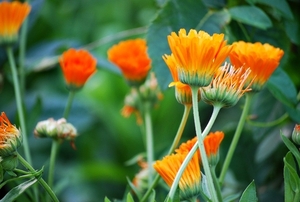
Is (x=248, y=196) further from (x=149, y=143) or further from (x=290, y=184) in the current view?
(x=149, y=143)

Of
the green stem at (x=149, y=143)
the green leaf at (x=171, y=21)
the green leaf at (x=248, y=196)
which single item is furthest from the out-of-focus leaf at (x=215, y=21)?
the green leaf at (x=248, y=196)

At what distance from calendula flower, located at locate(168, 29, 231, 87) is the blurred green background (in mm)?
189

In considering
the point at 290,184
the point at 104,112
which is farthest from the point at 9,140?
the point at 104,112

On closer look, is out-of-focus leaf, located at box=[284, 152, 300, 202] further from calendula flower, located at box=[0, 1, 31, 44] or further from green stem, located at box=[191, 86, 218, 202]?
calendula flower, located at box=[0, 1, 31, 44]

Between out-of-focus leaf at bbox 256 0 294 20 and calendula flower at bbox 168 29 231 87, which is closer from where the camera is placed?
calendula flower at bbox 168 29 231 87

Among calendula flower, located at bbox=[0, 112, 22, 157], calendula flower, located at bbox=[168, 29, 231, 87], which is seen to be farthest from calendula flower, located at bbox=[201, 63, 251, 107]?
calendula flower, located at bbox=[0, 112, 22, 157]

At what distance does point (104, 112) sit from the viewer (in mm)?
1306

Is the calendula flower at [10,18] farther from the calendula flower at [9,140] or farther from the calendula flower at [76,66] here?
the calendula flower at [9,140]

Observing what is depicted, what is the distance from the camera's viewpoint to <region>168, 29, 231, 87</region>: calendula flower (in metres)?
0.39

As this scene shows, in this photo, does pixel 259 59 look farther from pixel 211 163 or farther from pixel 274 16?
pixel 274 16

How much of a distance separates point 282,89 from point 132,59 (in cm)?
16

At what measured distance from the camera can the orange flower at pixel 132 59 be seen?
1.97 ft

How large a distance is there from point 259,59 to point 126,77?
204 mm

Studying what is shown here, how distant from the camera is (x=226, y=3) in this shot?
0.64 m
